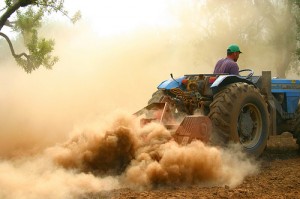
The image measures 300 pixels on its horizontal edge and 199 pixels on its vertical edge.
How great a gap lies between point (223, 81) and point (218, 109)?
67cm

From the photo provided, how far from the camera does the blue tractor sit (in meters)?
5.90

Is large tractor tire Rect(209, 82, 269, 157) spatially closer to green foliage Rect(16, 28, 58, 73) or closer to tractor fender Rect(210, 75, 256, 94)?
tractor fender Rect(210, 75, 256, 94)

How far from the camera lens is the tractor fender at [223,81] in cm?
625

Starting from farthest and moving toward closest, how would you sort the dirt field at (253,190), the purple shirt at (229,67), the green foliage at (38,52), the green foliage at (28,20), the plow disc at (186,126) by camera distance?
1. the green foliage at (28,20)
2. the green foliage at (38,52)
3. the purple shirt at (229,67)
4. the plow disc at (186,126)
5. the dirt field at (253,190)

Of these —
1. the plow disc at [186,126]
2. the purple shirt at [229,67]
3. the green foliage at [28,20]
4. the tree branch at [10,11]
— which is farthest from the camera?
the green foliage at [28,20]

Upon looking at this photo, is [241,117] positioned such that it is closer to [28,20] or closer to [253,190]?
[253,190]

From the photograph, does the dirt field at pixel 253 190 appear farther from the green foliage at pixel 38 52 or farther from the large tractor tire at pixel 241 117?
the green foliage at pixel 38 52

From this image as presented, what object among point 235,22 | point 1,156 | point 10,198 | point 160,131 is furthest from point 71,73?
point 10,198

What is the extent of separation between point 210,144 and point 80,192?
211 centimetres

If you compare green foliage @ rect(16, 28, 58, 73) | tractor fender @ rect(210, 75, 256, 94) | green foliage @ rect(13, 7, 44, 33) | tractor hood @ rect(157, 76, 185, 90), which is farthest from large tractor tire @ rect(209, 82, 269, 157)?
green foliage @ rect(13, 7, 44, 33)

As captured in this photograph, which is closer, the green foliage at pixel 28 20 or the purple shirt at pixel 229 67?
the purple shirt at pixel 229 67

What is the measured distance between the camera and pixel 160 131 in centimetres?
577

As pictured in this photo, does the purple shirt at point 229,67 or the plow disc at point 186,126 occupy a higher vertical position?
the purple shirt at point 229,67

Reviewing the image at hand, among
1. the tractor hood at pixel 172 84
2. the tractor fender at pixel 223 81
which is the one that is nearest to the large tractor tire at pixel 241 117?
the tractor fender at pixel 223 81
